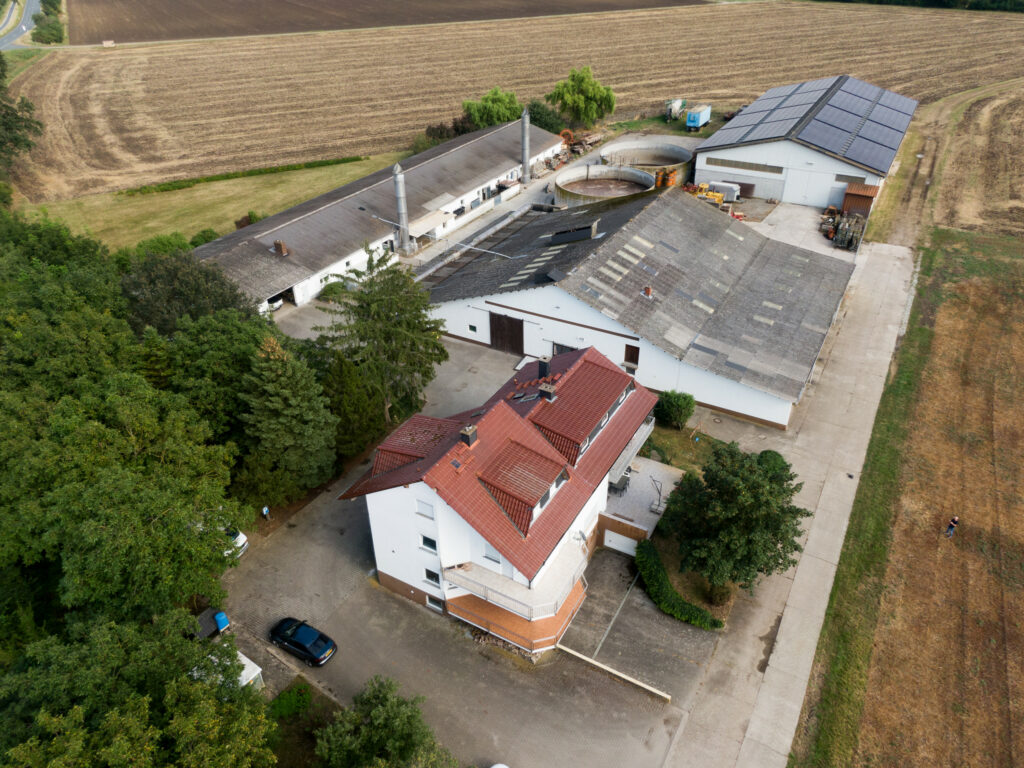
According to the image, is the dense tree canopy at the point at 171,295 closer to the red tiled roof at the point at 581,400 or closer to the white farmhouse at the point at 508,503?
the white farmhouse at the point at 508,503

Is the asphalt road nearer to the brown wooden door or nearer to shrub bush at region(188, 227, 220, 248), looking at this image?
shrub bush at region(188, 227, 220, 248)

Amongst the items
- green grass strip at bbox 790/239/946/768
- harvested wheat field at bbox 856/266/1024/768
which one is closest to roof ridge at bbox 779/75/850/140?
harvested wheat field at bbox 856/266/1024/768

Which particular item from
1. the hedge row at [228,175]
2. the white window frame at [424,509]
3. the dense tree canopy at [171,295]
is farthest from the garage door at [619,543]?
the hedge row at [228,175]

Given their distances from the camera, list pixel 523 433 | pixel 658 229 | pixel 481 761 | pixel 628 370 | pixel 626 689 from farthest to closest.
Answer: pixel 658 229, pixel 628 370, pixel 523 433, pixel 626 689, pixel 481 761

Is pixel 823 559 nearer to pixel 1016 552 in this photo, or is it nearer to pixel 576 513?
pixel 1016 552

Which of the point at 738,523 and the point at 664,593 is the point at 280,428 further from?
the point at 738,523

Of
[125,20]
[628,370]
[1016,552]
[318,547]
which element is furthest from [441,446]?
[125,20]
